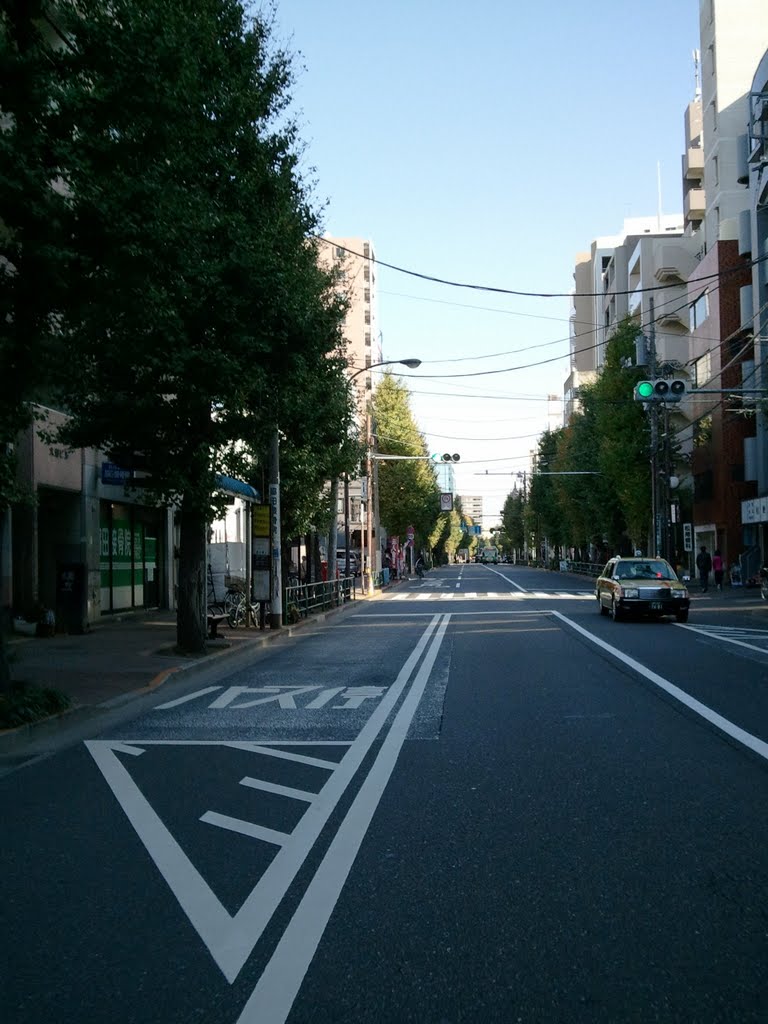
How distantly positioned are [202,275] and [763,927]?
1021 cm

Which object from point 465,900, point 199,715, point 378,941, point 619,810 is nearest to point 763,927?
point 465,900

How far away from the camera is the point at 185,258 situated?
35.7ft

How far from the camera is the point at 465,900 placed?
4.83 metres

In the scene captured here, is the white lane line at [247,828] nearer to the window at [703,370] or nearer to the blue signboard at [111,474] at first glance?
the blue signboard at [111,474]

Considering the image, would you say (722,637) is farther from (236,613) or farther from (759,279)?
(759,279)

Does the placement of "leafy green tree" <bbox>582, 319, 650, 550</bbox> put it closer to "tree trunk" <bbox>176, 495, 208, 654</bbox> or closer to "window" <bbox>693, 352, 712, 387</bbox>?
"window" <bbox>693, 352, 712, 387</bbox>

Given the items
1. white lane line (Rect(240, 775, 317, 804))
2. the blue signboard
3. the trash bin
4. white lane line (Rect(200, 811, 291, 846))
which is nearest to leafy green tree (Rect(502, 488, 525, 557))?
the blue signboard

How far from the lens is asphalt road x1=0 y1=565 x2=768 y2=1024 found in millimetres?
3834

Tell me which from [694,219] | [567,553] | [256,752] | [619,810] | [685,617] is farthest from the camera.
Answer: [567,553]

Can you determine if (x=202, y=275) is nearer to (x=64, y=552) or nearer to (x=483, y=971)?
(x=483, y=971)

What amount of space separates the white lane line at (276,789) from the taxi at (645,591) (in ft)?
61.2

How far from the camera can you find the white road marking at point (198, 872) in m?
4.42

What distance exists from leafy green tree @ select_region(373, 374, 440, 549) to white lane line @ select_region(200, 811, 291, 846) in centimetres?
6175

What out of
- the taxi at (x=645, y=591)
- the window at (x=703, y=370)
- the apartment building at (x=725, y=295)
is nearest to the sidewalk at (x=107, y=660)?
the taxi at (x=645, y=591)
